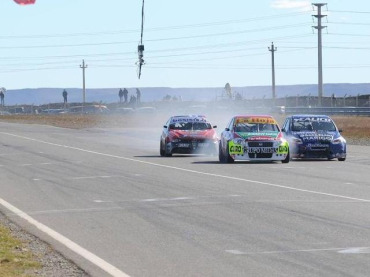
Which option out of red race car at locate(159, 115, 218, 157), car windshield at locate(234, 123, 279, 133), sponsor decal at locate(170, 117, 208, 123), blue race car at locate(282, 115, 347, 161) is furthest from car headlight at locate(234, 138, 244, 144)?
sponsor decal at locate(170, 117, 208, 123)

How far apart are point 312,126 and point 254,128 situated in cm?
260

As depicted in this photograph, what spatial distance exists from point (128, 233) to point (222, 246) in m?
1.89

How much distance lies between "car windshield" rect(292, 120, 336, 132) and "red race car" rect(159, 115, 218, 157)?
11.3 ft

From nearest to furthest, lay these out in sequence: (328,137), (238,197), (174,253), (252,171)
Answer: (174,253), (238,197), (252,171), (328,137)

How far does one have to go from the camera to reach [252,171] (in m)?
28.6

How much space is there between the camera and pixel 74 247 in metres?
13.4

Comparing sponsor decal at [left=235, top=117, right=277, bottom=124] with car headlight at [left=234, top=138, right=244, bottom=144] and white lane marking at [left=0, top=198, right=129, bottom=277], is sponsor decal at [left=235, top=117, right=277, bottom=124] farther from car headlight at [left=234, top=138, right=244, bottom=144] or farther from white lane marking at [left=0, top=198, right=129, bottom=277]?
white lane marking at [left=0, top=198, right=129, bottom=277]

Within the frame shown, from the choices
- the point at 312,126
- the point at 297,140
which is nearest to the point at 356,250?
the point at 297,140

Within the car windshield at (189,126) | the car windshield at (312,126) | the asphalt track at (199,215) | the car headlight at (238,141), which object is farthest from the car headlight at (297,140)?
the car windshield at (189,126)

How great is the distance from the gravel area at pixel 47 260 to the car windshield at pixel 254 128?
61.4 ft

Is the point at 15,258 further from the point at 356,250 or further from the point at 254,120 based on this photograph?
the point at 254,120

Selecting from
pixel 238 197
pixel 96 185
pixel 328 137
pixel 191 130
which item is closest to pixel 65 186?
pixel 96 185

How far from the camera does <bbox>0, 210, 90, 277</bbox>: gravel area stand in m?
11.4

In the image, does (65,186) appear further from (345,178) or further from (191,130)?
(191,130)
